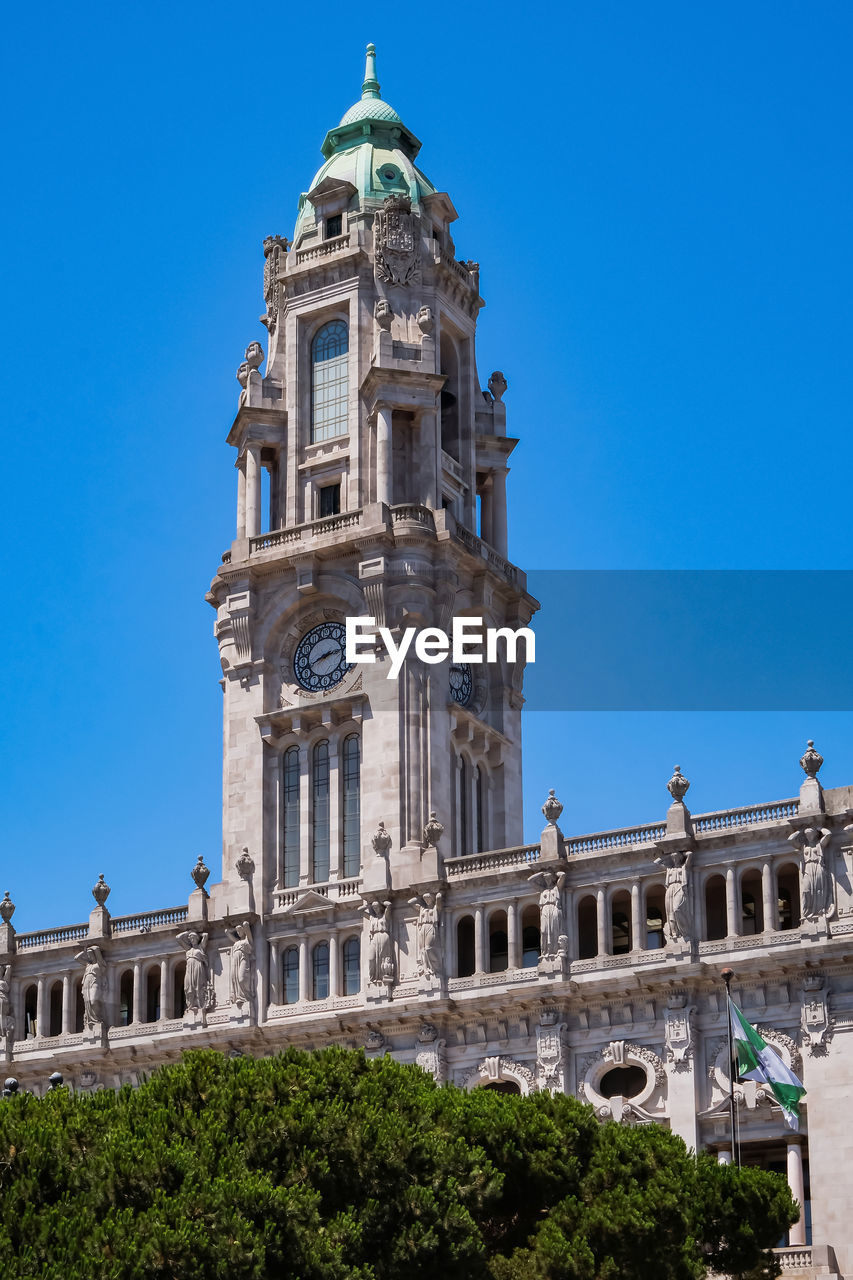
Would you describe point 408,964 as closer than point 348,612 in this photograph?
Yes

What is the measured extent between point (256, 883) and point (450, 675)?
12.4 meters

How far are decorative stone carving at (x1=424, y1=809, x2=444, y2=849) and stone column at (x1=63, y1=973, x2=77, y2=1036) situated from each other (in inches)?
718

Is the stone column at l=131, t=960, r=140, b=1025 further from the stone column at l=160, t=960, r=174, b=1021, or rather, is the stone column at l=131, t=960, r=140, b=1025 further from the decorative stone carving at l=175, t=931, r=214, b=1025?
the decorative stone carving at l=175, t=931, r=214, b=1025

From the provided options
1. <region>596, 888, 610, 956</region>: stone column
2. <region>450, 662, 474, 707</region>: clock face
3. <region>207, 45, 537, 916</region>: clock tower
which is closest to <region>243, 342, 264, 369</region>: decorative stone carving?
<region>207, 45, 537, 916</region>: clock tower

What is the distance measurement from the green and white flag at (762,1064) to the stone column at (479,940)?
1371 centimetres

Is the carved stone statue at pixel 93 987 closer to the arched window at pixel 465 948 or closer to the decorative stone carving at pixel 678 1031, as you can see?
the arched window at pixel 465 948

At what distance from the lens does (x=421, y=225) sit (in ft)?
337

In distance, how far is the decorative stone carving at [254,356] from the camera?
Result: 102938 mm

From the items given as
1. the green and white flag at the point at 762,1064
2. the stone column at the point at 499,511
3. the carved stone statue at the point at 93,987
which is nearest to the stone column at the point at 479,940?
the green and white flag at the point at 762,1064

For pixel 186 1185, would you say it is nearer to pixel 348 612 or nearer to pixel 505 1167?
pixel 505 1167

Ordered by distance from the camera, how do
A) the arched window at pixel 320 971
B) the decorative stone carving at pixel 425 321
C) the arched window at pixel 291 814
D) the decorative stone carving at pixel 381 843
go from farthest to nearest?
1. the decorative stone carving at pixel 425 321
2. the arched window at pixel 291 814
3. the arched window at pixel 320 971
4. the decorative stone carving at pixel 381 843

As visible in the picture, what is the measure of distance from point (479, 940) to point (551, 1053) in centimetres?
567

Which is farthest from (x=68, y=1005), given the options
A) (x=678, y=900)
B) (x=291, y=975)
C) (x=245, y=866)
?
(x=678, y=900)

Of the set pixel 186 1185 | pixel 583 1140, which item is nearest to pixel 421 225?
pixel 583 1140
